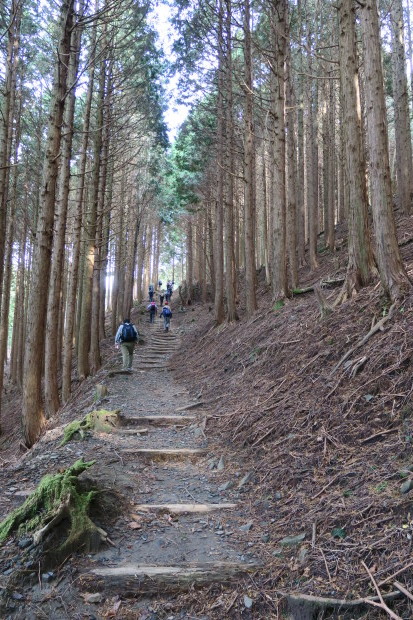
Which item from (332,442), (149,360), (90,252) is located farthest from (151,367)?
(332,442)

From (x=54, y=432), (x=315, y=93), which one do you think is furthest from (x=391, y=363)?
(x=315, y=93)

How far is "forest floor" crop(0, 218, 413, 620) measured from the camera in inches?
107

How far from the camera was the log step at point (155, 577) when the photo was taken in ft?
9.66

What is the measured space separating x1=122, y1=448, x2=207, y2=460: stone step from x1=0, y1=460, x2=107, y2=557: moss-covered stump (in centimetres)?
175

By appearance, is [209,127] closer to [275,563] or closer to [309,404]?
[309,404]

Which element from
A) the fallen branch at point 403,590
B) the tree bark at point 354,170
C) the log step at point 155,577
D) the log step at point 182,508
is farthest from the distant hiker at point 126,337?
the fallen branch at point 403,590

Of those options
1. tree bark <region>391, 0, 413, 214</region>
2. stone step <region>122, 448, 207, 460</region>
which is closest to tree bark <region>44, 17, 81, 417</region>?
stone step <region>122, 448, 207, 460</region>

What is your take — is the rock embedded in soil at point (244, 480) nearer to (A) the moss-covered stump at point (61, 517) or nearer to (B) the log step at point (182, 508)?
(B) the log step at point (182, 508)

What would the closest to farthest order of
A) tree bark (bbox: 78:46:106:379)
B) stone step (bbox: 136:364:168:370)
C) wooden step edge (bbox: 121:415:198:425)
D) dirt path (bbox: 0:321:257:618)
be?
dirt path (bbox: 0:321:257:618) → wooden step edge (bbox: 121:415:198:425) → tree bark (bbox: 78:46:106:379) → stone step (bbox: 136:364:168:370)

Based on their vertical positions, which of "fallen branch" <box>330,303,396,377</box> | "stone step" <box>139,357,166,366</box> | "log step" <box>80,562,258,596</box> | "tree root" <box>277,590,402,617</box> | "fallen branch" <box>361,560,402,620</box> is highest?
"fallen branch" <box>330,303,396,377</box>

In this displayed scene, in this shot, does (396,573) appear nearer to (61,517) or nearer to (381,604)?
(381,604)

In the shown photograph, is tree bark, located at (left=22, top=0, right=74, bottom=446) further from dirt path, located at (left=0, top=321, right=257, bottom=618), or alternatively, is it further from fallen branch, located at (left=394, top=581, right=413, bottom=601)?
fallen branch, located at (left=394, top=581, right=413, bottom=601)

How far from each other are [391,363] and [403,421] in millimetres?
848

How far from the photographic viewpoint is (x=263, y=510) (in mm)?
3916
